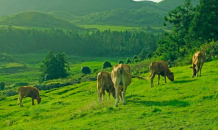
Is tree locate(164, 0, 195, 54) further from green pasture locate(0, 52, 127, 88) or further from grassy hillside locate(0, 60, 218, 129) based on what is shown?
grassy hillside locate(0, 60, 218, 129)

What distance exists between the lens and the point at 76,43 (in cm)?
18750

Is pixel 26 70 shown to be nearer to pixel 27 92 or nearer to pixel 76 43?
pixel 76 43

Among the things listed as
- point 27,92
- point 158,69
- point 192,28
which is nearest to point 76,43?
point 192,28

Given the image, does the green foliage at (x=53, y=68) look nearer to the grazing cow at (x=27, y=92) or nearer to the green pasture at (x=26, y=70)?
the green pasture at (x=26, y=70)

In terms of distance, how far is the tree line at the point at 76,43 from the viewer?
570 feet

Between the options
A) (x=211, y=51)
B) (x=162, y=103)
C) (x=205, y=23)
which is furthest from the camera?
(x=205, y=23)

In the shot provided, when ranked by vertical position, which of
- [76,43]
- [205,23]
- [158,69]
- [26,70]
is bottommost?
[26,70]

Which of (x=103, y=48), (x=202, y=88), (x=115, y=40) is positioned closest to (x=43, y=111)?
(x=202, y=88)

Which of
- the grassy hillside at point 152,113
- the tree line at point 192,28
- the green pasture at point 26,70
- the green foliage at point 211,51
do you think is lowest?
the green pasture at point 26,70

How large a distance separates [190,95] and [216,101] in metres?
2.67

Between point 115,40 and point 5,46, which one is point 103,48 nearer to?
point 115,40

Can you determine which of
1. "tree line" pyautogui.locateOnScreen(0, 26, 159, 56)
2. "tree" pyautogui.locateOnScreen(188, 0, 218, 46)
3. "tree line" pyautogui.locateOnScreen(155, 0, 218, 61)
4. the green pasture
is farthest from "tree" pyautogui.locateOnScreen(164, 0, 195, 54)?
"tree line" pyautogui.locateOnScreen(0, 26, 159, 56)

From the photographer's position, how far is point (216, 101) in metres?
17.6

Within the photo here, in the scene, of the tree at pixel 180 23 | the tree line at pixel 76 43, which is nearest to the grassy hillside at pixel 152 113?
the tree at pixel 180 23
